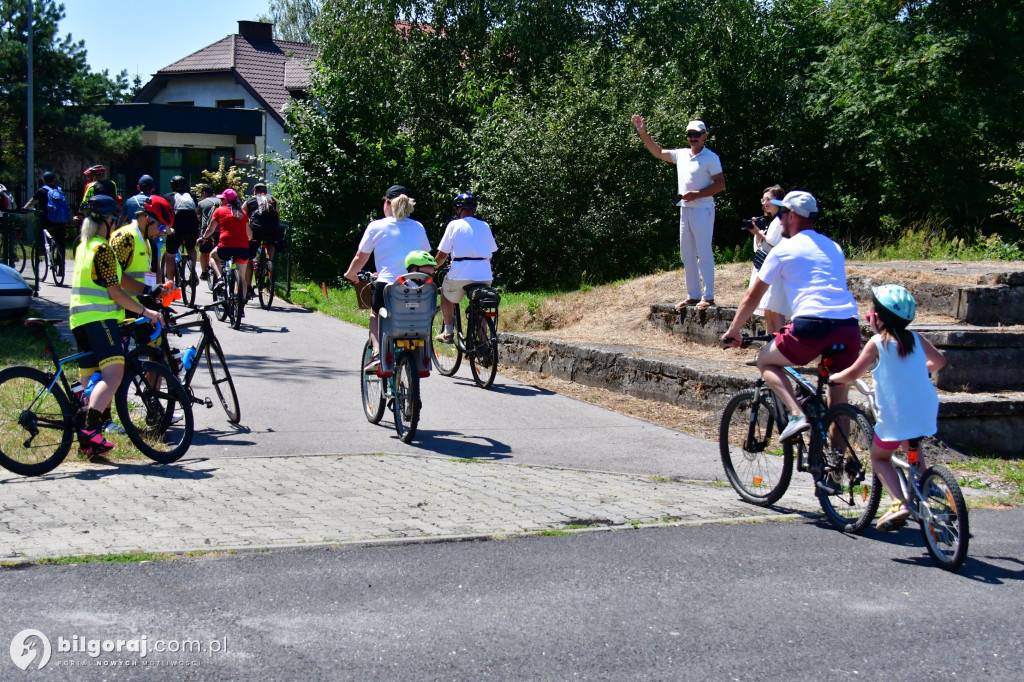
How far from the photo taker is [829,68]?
27125 mm

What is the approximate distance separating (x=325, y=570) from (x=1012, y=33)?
22925 millimetres

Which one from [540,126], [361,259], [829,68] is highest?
[829,68]

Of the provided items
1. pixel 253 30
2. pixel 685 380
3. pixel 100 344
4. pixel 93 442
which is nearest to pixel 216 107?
pixel 253 30

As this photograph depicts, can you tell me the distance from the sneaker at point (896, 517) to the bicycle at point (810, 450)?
0.81 feet

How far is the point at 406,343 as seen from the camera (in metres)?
8.77

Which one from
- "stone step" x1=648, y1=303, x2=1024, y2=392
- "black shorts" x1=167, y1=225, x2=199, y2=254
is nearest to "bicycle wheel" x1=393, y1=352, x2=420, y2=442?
"stone step" x1=648, y1=303, x2=1024, y2=392

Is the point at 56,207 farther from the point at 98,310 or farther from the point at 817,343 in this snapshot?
the point at 817,343

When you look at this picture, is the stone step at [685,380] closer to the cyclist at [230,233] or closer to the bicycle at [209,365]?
the bicycle at [209,365]

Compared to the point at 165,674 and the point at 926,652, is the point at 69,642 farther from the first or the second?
the point at 926,652

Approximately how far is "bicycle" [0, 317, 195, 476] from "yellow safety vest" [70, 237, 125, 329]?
0.26m

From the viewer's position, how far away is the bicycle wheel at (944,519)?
5.58m

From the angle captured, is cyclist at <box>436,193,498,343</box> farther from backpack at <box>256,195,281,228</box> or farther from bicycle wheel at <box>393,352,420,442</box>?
backpack at <box>256,195,281,228</box>

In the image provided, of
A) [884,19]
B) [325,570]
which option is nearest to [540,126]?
[884,19]

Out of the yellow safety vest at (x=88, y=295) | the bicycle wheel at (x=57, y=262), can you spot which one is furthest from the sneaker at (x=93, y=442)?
the bicycle wheel at (x=57, y=262)
